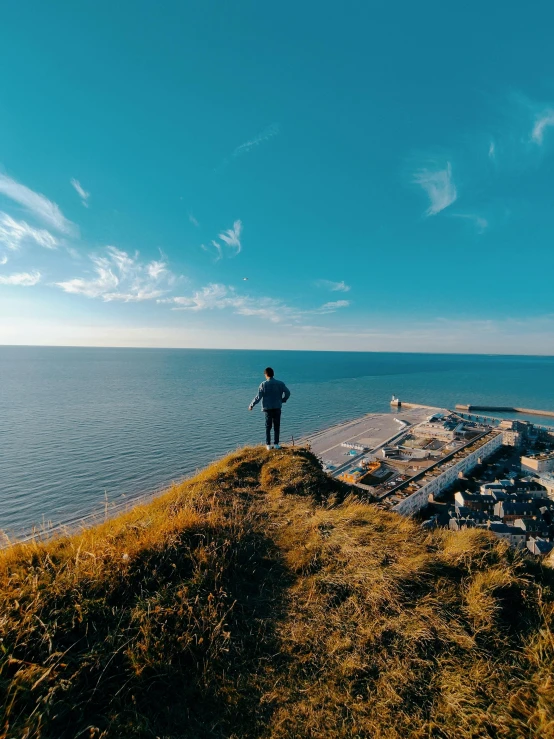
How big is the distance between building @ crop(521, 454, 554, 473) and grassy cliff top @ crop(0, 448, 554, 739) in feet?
196

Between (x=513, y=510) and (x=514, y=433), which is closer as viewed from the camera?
(x=513, y=510)

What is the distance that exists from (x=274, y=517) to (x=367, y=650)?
3.69 meters

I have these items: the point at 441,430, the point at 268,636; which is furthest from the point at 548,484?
the point at 268,636

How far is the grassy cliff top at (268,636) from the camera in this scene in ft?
10.3

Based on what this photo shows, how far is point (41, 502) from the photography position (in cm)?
3133

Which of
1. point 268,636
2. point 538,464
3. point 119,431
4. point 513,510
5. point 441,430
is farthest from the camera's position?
point 441,430

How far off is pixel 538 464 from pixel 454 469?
16991 millimetres

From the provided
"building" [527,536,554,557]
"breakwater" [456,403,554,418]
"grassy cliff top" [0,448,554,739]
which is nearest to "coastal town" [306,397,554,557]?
"building" [527,536,554,557]

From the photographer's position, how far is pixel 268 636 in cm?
423

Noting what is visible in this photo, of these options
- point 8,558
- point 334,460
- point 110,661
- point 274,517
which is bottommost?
point 334,460

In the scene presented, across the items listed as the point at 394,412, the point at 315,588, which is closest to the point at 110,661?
the point at 315,588

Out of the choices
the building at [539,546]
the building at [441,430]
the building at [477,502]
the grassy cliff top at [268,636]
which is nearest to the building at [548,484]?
the building at [477,502]

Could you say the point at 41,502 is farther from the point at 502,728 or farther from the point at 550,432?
the point at 550,432

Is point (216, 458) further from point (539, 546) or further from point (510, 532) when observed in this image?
point (539, 546)
